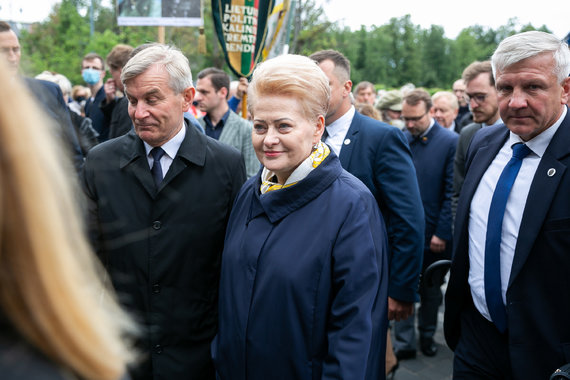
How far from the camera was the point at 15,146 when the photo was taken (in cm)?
72

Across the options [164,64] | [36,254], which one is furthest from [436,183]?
[36,254]

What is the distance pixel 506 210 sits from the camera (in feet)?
7.82

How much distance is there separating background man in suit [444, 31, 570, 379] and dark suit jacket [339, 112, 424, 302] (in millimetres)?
447

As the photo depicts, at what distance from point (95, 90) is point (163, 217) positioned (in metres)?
5.26

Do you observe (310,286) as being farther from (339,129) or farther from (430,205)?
(430,205)

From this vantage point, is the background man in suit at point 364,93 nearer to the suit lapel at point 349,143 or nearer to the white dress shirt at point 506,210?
the suit lapel at point 349,143

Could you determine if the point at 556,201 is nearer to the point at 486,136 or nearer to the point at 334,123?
the point at 486,136

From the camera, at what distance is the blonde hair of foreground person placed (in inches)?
28.5

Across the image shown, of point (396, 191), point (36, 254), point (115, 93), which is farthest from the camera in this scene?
point (115, 93)

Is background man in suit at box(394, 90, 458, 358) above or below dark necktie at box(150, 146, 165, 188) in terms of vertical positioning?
below

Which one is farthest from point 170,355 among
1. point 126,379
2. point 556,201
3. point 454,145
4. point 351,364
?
point 454,145

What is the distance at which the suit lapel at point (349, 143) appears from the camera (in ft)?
10.4

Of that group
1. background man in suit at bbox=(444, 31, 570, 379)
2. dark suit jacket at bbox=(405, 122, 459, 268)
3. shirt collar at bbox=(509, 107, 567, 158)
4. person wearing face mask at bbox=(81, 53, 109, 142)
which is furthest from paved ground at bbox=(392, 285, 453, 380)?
person wearing face mask at bbox=(81, 53, 109, 142)

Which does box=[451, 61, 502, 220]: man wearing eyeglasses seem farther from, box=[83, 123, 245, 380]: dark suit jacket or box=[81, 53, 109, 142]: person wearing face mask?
box=[81, 53, 109, 142]: person wearing face mask
